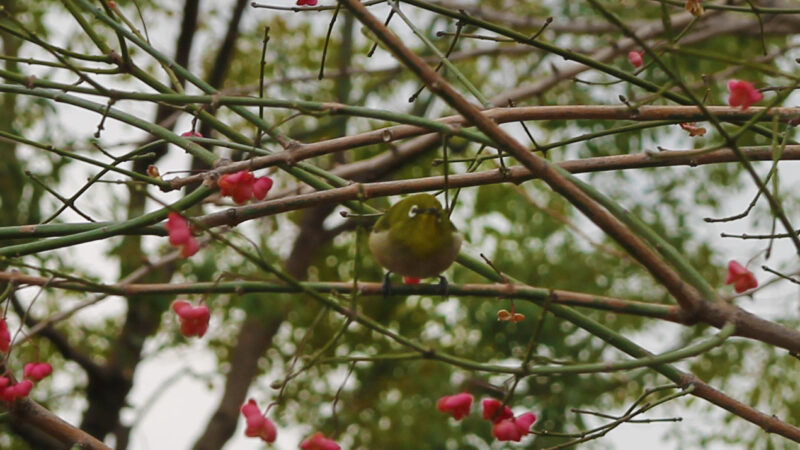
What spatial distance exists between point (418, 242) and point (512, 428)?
0.35 metres

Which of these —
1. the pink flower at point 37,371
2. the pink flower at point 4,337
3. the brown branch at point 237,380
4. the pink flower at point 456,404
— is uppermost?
the brown branch at point 237,380

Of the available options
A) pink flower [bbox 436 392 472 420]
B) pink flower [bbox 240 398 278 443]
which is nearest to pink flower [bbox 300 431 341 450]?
pink flower [bbox 240 398 278 443]

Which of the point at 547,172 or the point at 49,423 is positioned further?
the point at 49,423

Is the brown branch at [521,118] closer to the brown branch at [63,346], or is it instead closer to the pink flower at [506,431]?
the pink flower at [506,431]

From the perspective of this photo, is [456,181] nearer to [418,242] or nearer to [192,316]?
[418,242]

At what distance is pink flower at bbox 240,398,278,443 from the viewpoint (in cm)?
134

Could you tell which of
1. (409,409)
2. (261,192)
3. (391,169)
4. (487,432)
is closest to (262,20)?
(391,169)

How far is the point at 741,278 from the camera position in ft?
4.42

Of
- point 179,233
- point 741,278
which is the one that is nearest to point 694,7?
point 741,278

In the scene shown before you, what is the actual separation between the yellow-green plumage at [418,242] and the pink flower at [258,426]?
34 centimetres

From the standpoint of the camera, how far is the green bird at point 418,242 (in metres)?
1.52

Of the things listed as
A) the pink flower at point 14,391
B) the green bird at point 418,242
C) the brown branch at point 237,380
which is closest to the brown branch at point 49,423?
the pink flower at point 14,391

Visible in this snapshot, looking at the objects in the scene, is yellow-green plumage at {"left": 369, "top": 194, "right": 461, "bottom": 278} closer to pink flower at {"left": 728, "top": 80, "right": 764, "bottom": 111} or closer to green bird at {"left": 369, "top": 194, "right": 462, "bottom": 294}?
green bird at {"left": 369, "top": 194, "right": 462, "bottom": 294}

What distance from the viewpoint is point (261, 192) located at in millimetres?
1471
